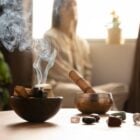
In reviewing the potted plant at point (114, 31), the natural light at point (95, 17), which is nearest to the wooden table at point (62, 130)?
the potted plant at point (114, 31)

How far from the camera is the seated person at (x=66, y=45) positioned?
3135 mm

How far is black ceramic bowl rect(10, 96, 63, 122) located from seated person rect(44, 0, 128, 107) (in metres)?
1.77

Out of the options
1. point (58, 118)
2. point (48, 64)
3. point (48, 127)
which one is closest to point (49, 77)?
point (48, 64)

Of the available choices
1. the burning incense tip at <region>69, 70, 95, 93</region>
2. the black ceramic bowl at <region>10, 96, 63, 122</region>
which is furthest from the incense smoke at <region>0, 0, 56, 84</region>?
the black ceramic bowl at <region>10, 96, 63, 122</region>

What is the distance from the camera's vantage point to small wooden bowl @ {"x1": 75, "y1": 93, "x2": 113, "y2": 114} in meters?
1.50

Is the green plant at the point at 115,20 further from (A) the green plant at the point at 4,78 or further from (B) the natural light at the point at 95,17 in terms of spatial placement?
(A) the green plant at the point at 4,78

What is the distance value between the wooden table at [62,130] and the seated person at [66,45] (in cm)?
177

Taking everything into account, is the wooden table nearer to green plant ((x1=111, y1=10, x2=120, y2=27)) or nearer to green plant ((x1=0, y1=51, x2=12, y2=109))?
green plant ((x1=0, y1=51, x2=12, y2=109))

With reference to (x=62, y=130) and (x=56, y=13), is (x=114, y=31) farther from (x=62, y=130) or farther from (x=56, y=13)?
(x=62, y=130)

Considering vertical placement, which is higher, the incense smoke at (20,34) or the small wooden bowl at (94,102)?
the incense smoke at (20,34)

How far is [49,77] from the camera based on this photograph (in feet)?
10.3

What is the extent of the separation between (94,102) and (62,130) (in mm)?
410

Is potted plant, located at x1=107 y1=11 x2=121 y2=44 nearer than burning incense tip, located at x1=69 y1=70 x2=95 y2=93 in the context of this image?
No

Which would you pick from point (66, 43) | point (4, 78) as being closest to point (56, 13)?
point (66, 43)
